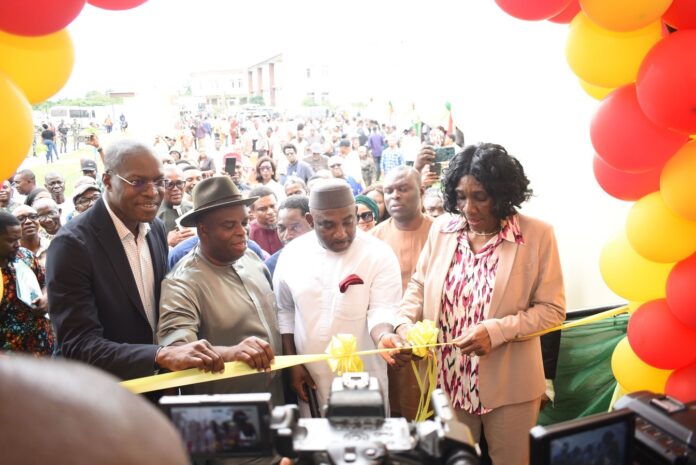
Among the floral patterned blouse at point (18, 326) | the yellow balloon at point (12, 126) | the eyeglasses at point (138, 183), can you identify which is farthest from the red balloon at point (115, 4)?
the floral patterned blouse at point (18, 326)

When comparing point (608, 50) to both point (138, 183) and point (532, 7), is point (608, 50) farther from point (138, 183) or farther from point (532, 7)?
point (138, 183)

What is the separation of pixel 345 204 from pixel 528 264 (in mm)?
868

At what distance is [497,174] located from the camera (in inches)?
104

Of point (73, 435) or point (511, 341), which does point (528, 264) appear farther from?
point (73, 435)

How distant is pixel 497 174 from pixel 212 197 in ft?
4.13

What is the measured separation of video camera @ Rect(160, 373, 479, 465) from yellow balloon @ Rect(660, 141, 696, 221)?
139cm

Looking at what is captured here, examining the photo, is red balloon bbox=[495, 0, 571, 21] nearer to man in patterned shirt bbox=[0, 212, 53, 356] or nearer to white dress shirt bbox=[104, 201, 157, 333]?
white dress shirt bbox=[104, 201, 157, 333]

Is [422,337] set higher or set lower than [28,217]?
lower

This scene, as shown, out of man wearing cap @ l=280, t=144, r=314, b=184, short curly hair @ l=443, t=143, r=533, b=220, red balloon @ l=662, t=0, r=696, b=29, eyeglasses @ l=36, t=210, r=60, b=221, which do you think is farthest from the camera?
man wearing cap @ l=280, t=144, r=314, b=184

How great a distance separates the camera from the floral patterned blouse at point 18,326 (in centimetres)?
332

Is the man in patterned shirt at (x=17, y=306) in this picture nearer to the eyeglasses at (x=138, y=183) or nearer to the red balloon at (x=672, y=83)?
the eyeglasses at (x=138, y=183)

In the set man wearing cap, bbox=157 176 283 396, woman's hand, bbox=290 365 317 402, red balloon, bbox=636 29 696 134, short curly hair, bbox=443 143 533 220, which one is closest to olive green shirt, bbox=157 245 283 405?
man wearing cap, bbox=157 176 283 396

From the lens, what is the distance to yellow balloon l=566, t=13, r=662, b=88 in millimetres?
2355

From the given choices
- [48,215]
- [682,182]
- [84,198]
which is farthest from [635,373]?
[48,215]
